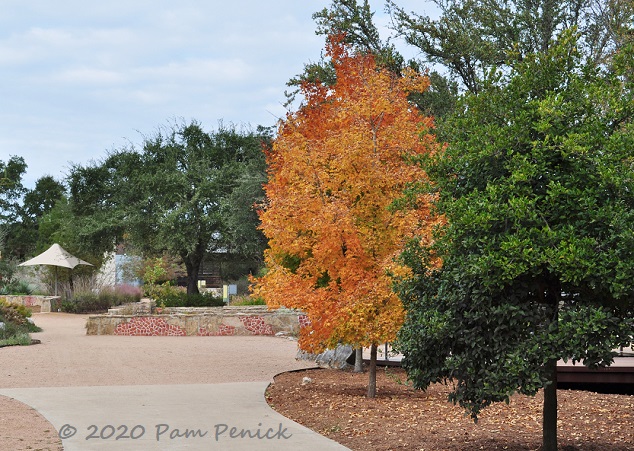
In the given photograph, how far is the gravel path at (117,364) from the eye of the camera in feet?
29.5

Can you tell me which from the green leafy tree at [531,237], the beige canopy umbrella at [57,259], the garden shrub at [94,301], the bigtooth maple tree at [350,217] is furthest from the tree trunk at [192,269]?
the green leafy tree at [531,237]

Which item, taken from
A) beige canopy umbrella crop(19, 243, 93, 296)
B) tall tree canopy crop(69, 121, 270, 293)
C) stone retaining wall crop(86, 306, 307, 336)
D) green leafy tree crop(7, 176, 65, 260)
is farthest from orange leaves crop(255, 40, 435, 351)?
green leafy tree crop(7, 176, 65, 260)

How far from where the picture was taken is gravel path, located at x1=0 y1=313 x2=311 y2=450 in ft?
29.5

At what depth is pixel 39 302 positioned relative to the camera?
3541 cm

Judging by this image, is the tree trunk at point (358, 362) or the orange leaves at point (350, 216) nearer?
the orange leaves at point (350, 216)

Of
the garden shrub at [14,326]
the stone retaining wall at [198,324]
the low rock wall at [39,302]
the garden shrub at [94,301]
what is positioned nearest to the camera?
the garden shrub at [14,326]

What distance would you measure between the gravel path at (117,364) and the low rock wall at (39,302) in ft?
37.7

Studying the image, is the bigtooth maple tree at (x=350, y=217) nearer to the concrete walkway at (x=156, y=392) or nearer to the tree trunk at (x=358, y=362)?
the concrete walkway at (x=156, y=392)

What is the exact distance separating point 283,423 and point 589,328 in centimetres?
429

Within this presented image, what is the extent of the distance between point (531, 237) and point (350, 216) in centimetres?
485

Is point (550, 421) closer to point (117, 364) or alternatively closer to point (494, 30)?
point (117, 364)

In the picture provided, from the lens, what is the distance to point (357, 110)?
11266 millimetres

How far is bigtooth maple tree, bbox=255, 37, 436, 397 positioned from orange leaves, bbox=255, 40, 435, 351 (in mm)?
15

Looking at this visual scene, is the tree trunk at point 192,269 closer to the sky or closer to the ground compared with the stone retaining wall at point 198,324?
closer to the sky
